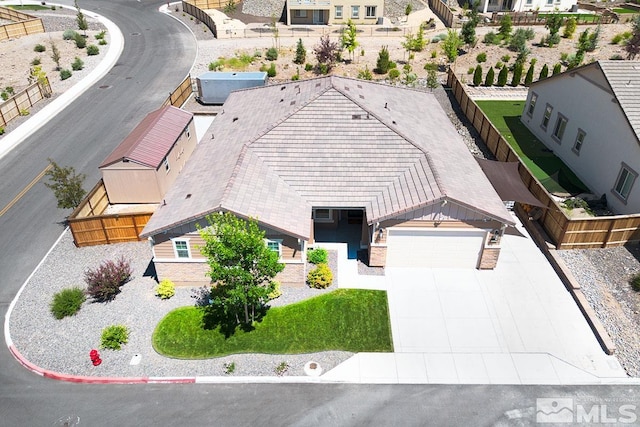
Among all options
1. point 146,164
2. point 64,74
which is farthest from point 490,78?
point 64,74

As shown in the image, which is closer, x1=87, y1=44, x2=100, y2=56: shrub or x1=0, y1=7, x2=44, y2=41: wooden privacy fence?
x1=87, y1=44, x2=100, y2=56: shrub

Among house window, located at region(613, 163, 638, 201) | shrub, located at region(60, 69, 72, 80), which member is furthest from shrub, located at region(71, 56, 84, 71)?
house window, located at region(613, 163, 638, 201)

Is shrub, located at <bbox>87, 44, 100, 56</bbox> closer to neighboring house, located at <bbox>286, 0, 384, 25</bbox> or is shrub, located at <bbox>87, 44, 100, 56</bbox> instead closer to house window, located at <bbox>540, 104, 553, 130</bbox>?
neighboring house, located at <bbox>286, 0, 384, 25</bbox>

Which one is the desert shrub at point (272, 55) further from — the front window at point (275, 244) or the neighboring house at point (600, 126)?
the front window at point (275, 244)

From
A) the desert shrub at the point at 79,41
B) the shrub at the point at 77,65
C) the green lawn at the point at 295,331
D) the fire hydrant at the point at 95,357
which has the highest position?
the desert shrub at the point at 79,41

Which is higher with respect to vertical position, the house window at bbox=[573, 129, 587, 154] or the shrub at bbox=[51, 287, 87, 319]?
the house window at bbox=[573, 129, 587, 154]

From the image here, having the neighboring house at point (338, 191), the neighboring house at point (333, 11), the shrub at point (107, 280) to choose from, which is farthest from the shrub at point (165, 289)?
the neighboring house at point (333, 11)
